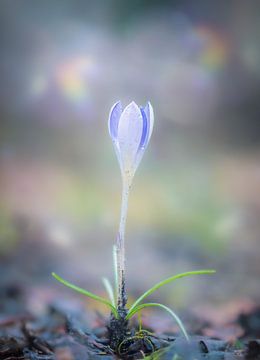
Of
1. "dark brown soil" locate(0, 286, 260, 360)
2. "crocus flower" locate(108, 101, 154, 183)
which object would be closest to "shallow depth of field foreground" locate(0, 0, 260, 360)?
"dark brown soil" locate(0, 286, 260, 360)

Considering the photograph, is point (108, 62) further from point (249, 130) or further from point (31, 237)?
point (31, 237)

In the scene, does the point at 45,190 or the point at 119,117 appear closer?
the point at 119,117


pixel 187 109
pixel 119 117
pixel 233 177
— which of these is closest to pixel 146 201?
pixel 233 177

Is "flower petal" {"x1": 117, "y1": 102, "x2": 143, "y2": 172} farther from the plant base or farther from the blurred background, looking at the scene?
the blurred background

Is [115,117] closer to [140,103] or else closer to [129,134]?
[129,134]

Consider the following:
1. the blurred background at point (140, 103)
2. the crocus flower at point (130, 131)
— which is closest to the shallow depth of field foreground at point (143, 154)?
the blurred background at point (140, 103)
